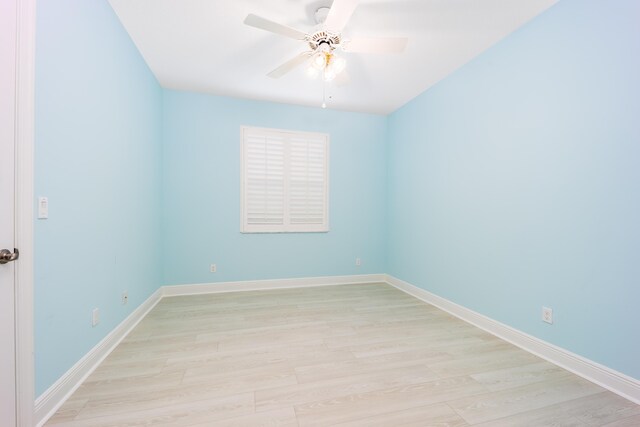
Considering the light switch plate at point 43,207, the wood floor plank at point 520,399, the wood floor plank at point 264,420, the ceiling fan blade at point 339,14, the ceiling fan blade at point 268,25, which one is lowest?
the wood floor plank at point 520,399

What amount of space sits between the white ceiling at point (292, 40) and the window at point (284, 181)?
0.65 m

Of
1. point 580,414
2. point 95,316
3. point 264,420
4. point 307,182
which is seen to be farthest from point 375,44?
point 95,316

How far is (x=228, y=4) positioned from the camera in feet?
6.31

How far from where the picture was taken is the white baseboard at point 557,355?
155 cm

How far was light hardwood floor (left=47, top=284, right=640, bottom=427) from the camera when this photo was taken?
138 centimetres

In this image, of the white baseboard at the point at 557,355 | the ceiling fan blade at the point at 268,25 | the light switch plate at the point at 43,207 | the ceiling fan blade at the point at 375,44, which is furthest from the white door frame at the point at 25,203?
the white baseboard at the point at 557,355

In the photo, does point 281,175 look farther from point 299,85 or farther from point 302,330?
point 302,330

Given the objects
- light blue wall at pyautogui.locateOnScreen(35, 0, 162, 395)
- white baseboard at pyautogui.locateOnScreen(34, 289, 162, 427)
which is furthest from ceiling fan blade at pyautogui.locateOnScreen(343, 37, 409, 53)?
white baseboard at pyautogui.locateOnScreen(34, 289, 162, 427)

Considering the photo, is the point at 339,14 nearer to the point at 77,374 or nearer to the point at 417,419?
the point at 417,419

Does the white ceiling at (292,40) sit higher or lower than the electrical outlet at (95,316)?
higher

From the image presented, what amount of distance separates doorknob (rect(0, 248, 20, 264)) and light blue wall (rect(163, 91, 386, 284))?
2.31 metres

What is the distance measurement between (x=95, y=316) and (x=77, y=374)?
→ 0.36 metres

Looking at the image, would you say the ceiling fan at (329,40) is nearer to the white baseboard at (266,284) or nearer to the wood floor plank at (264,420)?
the wood floor plank at (264,420)

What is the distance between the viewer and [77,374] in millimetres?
1590
